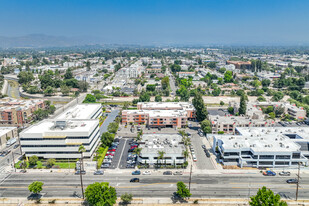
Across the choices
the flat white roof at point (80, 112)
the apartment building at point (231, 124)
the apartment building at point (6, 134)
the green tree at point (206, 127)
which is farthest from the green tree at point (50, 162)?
the apartment building at point (231, 124)

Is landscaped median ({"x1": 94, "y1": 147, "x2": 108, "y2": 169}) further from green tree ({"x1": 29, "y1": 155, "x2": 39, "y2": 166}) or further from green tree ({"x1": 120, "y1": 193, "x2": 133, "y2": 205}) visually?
green tree ({"x1": 120, "y1": 193, "x2": 133, "y2": 205})

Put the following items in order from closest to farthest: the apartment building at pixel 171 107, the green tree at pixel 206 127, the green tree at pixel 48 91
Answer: the green tree at pixel 206 127
the apartment building at pixel 171 107
the green tree at pixel 48 91

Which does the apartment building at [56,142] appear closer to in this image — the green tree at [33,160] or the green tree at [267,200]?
the green tree at [33,160]

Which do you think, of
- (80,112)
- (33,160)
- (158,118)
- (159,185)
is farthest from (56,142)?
(158,118)

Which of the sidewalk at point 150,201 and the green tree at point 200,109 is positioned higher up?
the green tree at point 200,109

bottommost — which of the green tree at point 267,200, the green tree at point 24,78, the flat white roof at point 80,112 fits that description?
the green tree at point 267,200

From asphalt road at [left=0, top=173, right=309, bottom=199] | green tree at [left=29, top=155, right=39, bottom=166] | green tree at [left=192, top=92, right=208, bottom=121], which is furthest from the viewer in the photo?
green tree at [left=192, top=92, right=208, bottom=121]

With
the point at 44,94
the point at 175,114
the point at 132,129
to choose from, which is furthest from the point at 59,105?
the point at 175,114

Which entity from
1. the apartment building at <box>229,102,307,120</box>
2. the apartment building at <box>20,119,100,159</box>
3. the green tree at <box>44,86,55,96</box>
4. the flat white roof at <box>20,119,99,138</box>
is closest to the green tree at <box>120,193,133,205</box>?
the apartment building at <box>20,119,100,159</box>
